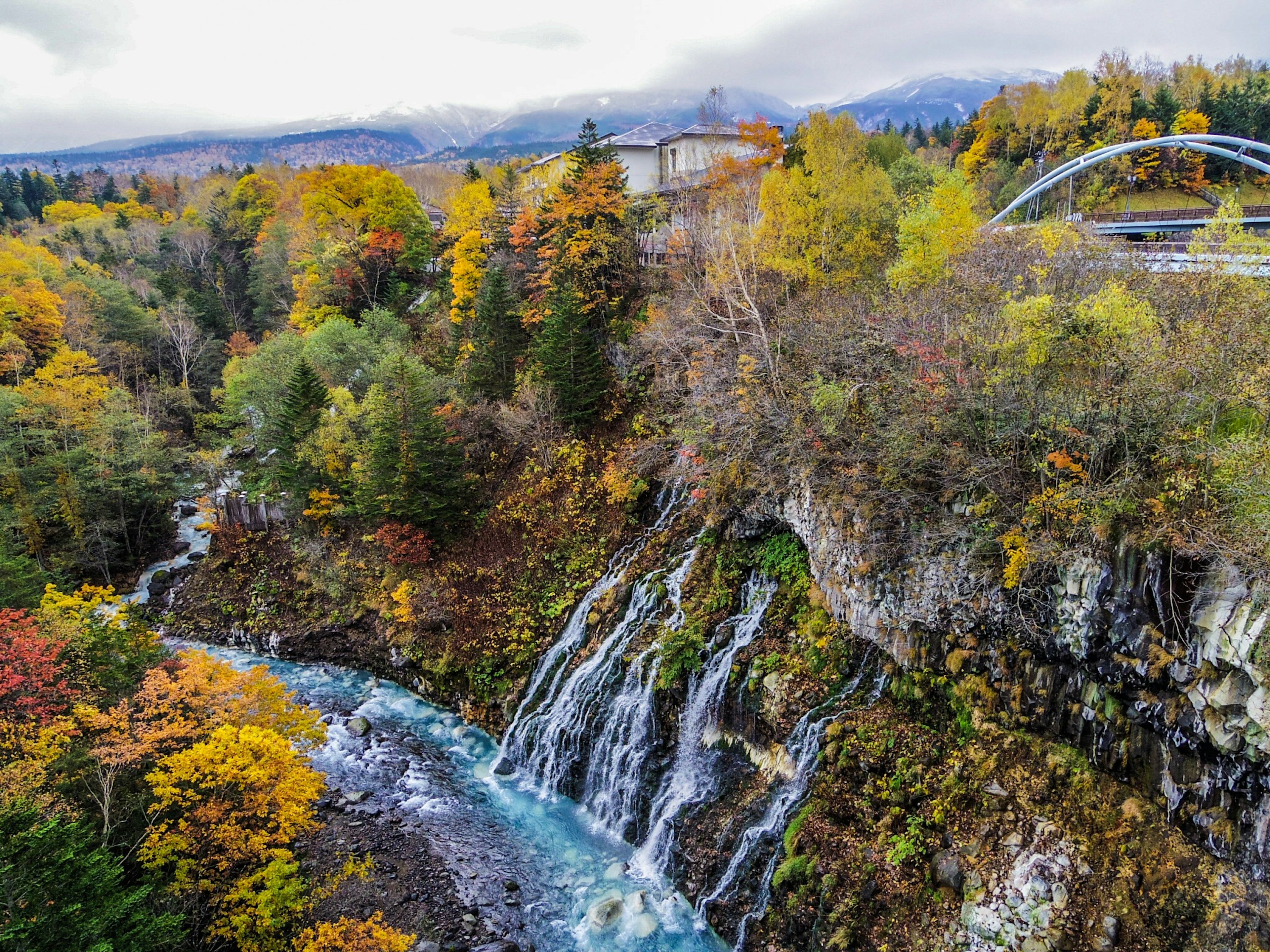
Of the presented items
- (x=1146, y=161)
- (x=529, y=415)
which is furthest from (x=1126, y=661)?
(x=1146, y=161)

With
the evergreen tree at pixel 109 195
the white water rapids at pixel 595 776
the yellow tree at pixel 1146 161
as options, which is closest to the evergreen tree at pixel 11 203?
the evergreen tree at pixel 109 195

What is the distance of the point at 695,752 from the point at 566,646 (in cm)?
682

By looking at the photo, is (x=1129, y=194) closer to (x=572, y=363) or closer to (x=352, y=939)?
(x=572, y=363)

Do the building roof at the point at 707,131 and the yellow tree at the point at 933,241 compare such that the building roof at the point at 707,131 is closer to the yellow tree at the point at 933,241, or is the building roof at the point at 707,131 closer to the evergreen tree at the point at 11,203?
the yellow tree at the point at 933,241

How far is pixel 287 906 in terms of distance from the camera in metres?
15.1

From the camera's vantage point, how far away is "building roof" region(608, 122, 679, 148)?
4647cm

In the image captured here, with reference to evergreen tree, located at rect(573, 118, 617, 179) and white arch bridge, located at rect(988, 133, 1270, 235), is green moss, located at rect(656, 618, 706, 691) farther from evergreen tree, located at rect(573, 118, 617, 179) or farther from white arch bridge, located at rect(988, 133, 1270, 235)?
evergreen tree, located at rect(573, 118, 617, 179)

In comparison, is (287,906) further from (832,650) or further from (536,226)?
(536,226)

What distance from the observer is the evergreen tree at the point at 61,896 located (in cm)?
990

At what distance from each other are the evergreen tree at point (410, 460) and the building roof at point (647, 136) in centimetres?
2675

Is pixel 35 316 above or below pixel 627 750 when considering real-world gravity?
above

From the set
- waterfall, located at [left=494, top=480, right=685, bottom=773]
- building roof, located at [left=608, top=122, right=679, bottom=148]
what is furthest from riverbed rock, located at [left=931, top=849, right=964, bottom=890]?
building roof, located at [left=608, top=122, right=679, bottom=148]

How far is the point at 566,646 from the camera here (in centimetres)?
2338

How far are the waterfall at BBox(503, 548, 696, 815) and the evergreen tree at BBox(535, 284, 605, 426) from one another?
9954mm
